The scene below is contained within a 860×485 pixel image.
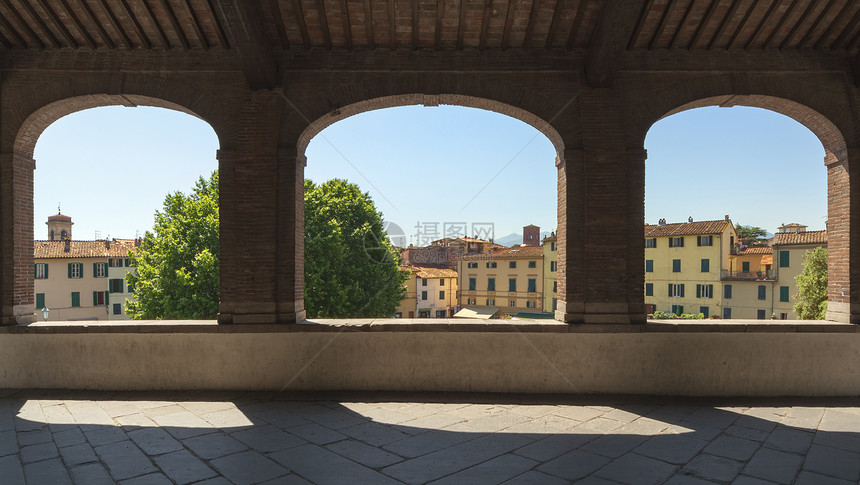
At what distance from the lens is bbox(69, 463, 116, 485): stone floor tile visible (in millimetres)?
3457

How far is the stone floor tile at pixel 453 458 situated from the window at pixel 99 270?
3804cm

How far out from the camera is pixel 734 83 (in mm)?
5930

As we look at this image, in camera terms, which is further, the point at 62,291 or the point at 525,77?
the point at 62,291

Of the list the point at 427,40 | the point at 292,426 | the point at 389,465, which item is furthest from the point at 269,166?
the point at 389,465

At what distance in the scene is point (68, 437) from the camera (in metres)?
4.33

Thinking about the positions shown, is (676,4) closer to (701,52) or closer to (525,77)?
(701,52)

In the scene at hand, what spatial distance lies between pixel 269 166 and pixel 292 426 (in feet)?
10.8

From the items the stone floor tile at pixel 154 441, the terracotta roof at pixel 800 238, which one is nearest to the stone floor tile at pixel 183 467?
the stone floor tile at pixel 154 441

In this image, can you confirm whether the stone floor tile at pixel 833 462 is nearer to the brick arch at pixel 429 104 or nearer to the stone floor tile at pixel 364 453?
the stone floor tile at pixel 364 453

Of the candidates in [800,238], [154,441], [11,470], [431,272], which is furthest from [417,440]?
[431,272]

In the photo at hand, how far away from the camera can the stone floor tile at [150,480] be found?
11.3 ft

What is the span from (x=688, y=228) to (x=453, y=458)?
3386cm

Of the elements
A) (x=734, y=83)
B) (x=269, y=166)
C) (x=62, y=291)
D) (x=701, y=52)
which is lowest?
(x=62, y=291)

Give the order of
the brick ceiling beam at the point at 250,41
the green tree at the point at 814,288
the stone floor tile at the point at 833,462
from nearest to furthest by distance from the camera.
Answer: the stone floor tile at the point at 833,462 < the brick ceiling beam at the point at 250,41 < the green tree at the point at 814,288
